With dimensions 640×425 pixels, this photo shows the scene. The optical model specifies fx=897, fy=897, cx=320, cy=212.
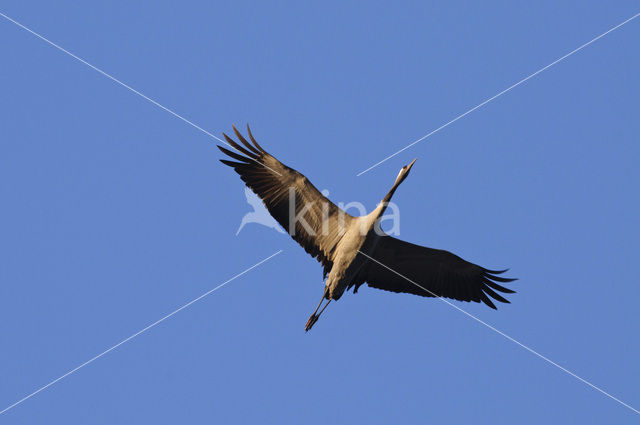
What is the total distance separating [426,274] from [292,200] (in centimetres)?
305

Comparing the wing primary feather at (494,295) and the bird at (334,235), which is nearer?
the bird at (334,235)

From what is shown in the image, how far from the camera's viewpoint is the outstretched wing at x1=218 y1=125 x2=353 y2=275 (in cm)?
1605

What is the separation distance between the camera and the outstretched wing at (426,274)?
54.6 ft

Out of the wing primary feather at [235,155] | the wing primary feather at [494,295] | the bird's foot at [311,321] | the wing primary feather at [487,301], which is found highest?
the wing primary feather at [235,155]

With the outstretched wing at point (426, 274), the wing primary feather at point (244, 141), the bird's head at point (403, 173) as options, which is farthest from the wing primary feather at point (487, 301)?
the wing primary feather at point (244, 141)

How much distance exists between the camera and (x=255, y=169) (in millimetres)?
16172

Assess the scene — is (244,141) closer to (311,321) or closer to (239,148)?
(239,148)

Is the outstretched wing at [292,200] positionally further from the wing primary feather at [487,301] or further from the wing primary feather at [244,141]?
the wing primary feather at [487,301]

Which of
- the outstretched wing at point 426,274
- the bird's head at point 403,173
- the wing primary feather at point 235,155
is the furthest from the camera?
the outstretched wing at point 426,274

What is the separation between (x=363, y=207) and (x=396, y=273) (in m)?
1.57

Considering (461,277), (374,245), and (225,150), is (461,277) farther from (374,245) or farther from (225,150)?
(225,150)

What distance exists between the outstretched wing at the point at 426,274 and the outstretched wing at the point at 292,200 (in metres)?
0.86

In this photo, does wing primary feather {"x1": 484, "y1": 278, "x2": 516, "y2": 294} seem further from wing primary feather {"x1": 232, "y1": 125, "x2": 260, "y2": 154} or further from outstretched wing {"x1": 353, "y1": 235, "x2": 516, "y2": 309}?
wing primary feather {"x1": 232, "y1": 125, "x2": 260, "y2": 154}

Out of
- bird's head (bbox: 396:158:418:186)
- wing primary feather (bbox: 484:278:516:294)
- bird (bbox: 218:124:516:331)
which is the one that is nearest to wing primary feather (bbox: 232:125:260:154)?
bird (bbox: 218:124:516:331)
